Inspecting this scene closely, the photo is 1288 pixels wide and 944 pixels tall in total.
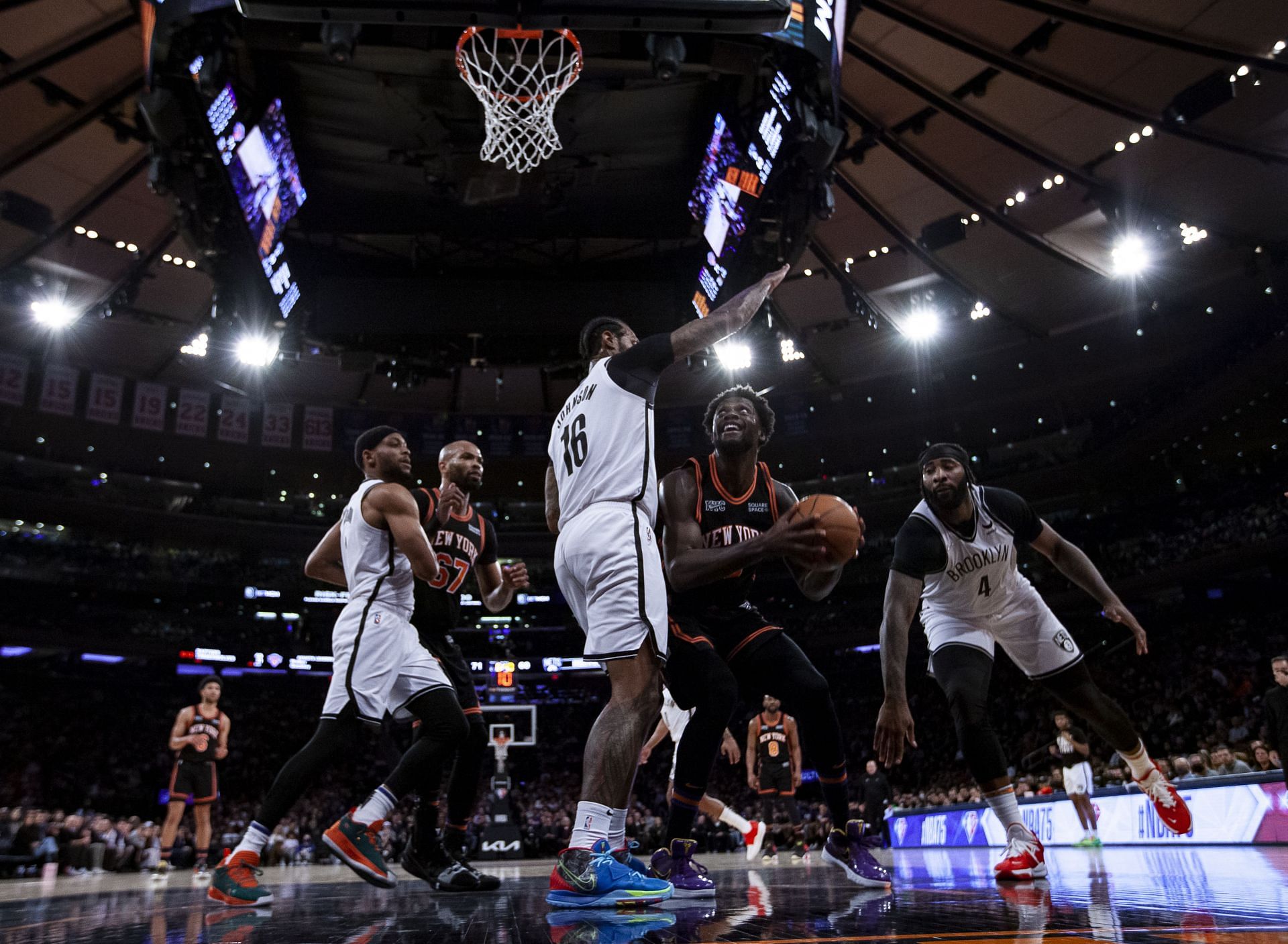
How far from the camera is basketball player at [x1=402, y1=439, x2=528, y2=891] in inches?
209

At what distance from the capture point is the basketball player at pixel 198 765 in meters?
10.1

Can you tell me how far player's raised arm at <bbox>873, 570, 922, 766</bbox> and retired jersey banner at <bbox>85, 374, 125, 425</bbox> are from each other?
24.5 m

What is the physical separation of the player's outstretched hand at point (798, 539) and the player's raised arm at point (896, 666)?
1.06 m

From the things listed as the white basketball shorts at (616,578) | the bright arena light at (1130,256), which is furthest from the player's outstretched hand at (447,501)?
the bright arena light at (1130,256)

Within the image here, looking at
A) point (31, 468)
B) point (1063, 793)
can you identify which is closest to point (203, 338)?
point (31, 468)

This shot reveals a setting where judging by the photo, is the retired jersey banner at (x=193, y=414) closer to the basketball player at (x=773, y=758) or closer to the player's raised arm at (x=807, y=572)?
the basketball player at (x=773, y=758)

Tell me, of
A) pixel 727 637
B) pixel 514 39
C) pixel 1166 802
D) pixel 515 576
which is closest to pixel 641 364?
pixel 727 637

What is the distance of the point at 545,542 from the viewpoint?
28.8 meters

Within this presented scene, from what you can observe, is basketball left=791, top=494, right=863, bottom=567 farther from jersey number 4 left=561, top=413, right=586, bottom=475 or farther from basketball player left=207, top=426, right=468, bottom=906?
basketball player left=207, top=426, right=468, bottom=906

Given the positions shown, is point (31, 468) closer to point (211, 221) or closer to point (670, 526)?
point (211, 221)

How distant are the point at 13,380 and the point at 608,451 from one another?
25.3 meters

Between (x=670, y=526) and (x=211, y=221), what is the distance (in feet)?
24.8

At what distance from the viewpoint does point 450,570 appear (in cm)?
584

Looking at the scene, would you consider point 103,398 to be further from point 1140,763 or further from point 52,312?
point 1140,763
